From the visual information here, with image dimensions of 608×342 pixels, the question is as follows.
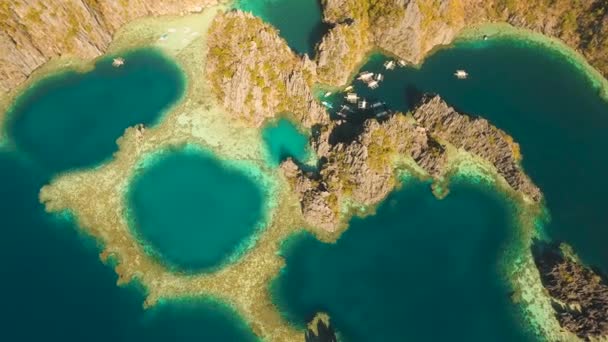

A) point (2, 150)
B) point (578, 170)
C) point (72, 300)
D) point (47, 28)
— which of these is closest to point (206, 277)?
point (72, 300)

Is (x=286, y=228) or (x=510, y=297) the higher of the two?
(x=510, y=297)

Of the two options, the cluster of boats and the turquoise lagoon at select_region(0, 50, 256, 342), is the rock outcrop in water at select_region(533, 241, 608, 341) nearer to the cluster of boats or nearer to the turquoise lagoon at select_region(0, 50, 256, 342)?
the cluster of boats

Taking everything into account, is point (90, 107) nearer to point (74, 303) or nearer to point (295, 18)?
point (74, 303)

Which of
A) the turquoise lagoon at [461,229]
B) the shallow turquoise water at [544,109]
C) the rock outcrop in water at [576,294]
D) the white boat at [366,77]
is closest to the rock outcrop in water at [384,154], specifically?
the turquoise lagoon at [461,229]

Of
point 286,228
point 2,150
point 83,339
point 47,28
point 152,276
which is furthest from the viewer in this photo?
point 47,28

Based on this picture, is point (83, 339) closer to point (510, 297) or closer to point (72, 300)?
point (72, 300)

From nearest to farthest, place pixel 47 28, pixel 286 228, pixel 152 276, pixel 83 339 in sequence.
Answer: pixel 83 339, pixel 152 276, pixel 286 228, pixel 47 28
